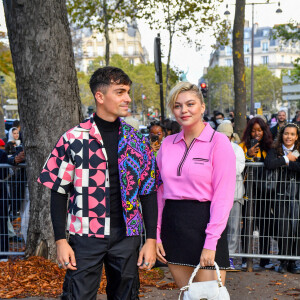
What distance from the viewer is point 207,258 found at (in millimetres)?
3035

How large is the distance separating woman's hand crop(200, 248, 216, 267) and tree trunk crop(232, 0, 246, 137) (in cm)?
950

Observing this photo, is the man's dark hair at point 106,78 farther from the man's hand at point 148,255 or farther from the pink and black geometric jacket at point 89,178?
the man's hand at point 148,255

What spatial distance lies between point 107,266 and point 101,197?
480 millimetres

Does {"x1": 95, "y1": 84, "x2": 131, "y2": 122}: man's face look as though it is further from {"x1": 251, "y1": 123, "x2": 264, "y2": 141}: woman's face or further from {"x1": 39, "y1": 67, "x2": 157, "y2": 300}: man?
{"x1": 251, "y1": 123, "x2": 264, "y2": 141}: woman's face

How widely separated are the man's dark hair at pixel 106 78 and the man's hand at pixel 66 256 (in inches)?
39.3

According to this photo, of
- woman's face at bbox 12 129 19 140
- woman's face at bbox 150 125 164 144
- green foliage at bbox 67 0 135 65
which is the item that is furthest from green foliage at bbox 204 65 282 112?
woman's face at bbox 150 125 164 144

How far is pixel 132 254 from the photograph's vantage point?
317 centimetres

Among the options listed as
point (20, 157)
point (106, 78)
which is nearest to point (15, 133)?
point (20, 157)

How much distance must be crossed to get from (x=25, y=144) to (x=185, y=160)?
2995 mm

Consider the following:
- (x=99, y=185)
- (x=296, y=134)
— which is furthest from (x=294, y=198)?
(x=99, y=185)

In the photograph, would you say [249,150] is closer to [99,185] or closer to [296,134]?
[296,134]

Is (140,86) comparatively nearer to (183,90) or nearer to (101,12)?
(101,12)

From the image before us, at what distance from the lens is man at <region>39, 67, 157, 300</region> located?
3.07 metres

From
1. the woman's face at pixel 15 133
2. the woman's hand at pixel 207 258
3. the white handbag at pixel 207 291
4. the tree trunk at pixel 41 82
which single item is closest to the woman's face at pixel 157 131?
the tree trunk at pixel 41 82
